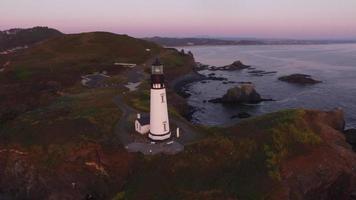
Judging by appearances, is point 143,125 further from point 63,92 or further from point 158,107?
point 63,92

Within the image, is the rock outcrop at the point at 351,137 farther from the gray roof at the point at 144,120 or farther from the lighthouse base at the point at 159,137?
the gray roof at the point at 144,120

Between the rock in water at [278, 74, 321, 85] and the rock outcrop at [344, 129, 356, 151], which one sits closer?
the rock outcrop at [344, 129, 356, 151]

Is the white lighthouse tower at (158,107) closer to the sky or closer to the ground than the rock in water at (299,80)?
closer to the sky

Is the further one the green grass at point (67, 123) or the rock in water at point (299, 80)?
the rock in water at point (299, 80)

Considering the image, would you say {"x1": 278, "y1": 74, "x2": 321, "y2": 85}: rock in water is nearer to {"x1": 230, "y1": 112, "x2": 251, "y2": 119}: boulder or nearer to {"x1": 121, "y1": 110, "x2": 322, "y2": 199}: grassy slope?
{"x1": 230, "y1": 112, "x2": 251, "y2": 119}: boulder

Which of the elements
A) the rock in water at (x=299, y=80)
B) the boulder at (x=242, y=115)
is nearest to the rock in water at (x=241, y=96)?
the boulder at (x=242, y=115)

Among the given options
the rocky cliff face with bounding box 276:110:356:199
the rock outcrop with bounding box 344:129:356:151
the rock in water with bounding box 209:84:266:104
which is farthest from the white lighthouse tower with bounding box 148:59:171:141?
the rock in water with bounding box 209:84:266:104

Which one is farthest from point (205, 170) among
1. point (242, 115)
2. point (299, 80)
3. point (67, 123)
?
point (299, 80)

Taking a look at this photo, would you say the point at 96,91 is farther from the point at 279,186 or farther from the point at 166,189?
the point at 279,186
